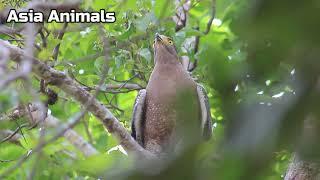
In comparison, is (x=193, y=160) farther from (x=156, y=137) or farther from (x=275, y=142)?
(x=156, y=137)

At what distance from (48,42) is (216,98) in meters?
2.85

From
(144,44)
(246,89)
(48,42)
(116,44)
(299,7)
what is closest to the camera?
(299,7)

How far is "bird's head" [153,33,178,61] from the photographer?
472 cm

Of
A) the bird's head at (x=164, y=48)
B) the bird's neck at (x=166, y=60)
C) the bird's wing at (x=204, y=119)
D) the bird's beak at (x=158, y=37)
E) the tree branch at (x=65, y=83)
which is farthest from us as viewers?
the bird's neck at (x=166, y=60)

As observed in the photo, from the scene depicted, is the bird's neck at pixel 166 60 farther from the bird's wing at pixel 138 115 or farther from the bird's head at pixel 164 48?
the bird's wing at pixel 138 115

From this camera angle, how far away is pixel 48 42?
364 centimetres

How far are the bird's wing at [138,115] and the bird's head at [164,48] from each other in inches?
14.2

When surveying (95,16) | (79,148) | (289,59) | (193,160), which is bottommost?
(79,148)

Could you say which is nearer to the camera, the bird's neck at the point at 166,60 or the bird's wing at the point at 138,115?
the bird's wing at the point at 138,115

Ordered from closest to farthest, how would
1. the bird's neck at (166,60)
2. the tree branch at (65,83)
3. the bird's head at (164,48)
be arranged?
the tree branch at (65,83) → the bird's head at (164,48) → the bird's neck at (166,60)

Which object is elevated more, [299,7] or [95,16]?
[299,7]

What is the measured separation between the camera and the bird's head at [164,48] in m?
4.72

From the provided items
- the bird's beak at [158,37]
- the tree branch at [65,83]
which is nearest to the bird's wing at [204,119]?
the tree branch at [65,83]

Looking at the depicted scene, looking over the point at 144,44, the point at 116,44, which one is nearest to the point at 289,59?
the point at 116,44
